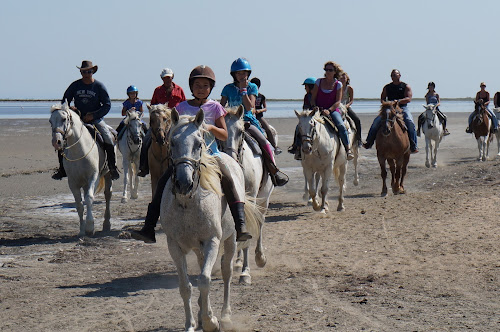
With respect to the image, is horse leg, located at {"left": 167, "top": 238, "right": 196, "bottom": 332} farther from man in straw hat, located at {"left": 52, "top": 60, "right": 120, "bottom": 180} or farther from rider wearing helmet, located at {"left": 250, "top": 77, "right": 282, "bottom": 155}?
man in straw hat, located at {"left": 52, "top": 60, "right": 120, "bottom": 180}

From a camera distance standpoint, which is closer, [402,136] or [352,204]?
[352,204]

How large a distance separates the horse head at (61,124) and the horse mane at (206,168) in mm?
5345

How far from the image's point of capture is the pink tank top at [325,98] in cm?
1483

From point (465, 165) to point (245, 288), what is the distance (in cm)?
1693

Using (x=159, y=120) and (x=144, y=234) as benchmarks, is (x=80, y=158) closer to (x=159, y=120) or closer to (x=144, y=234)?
(x=159, y=120)

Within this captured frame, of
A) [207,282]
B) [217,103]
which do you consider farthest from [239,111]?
[207,282]

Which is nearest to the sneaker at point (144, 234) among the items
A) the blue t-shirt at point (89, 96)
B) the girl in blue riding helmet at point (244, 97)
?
the girl in blue riding helmet at point (244, 97)

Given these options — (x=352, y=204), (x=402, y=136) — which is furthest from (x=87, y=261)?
(x=402, y=136)

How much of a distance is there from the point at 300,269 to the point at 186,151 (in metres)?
3.92

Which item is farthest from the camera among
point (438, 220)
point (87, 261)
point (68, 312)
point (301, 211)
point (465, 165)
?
point (465, 165)

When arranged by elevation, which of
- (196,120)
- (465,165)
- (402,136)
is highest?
(196,120)

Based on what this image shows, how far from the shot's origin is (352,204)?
16.0m

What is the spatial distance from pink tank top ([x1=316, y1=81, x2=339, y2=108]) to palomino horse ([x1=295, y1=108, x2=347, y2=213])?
1.52 ft

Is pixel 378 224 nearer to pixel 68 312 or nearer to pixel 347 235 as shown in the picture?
pixel 347 235
